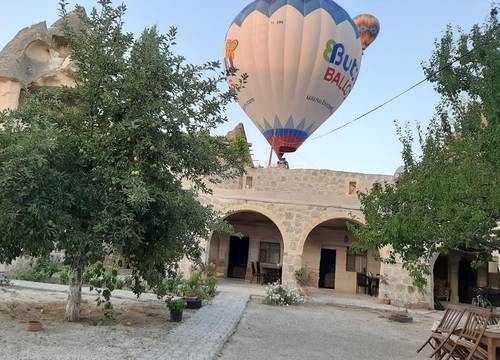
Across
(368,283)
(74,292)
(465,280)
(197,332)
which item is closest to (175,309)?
(197,332)

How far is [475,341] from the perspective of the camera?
17.2ft

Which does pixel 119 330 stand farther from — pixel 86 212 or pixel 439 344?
pixel 439 344

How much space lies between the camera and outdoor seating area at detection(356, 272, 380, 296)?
17641 millimetres

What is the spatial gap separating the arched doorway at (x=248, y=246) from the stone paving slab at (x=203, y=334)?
865cm

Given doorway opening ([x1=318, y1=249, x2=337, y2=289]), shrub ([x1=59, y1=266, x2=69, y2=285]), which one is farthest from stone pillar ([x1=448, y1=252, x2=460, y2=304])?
shrub ([x1=59, y1=266, x2=69, y2=285])

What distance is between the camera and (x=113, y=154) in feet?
21.4

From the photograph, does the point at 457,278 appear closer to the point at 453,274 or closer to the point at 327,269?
the point at 453,274

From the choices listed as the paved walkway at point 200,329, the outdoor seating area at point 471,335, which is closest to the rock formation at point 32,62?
the paved walkway at point 200,329

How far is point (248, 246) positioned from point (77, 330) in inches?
546

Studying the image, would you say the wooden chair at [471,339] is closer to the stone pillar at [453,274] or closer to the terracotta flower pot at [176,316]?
the terracotta flower pot at [176,316]

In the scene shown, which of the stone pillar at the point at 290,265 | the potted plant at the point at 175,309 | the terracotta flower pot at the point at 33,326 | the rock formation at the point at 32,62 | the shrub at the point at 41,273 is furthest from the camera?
the rock formation at the point at 32,62

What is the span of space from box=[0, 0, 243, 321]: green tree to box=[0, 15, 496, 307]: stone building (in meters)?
8.77

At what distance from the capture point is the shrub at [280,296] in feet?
40.7

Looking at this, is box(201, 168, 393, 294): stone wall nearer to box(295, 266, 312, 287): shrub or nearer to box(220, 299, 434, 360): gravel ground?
box(295, 266, 312, 287): shrub
